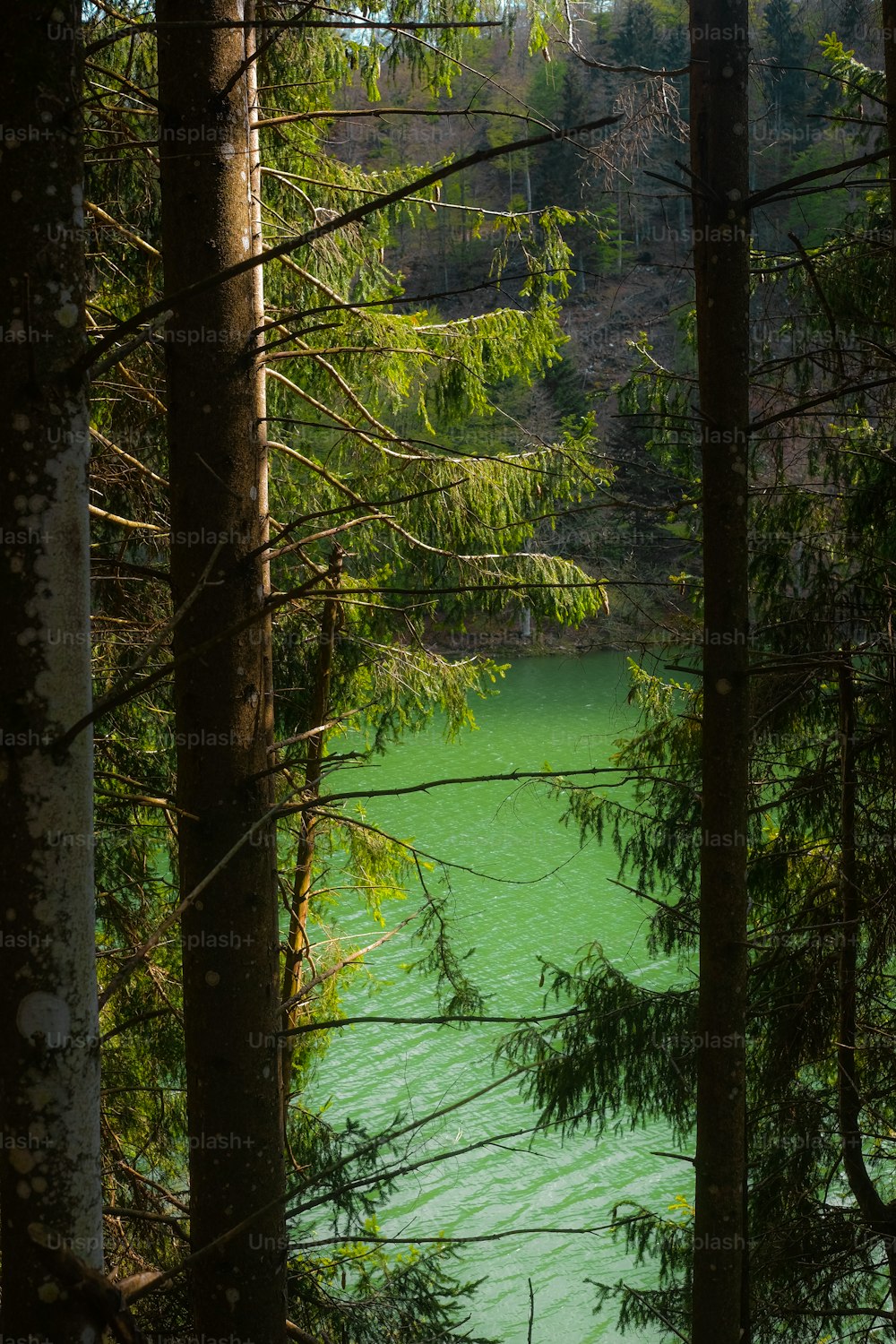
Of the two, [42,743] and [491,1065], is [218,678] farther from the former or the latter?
[491,1065]

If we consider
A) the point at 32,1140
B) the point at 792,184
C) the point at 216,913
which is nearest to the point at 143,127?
the point at 792,184

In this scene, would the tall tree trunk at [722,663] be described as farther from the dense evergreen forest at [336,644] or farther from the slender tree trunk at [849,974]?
the slender tree trunk at [849,974]

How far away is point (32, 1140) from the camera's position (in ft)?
3.93

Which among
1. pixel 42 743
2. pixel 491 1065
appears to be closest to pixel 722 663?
pixel 42 743

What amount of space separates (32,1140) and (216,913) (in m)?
1.00

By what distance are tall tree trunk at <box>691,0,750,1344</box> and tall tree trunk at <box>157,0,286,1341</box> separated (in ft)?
4.09

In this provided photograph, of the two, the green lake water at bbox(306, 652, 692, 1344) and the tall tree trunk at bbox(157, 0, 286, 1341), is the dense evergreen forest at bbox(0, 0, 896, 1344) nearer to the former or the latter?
the tall tree trunk at bbox(157, 0, 286, 1341)

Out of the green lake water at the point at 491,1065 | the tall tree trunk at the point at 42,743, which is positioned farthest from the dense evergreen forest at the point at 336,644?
the green lake water at the point at 491,1065

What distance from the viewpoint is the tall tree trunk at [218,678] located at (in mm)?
2164

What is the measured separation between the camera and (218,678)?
2.22 metres

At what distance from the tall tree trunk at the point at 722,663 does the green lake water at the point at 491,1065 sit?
0.75 metres

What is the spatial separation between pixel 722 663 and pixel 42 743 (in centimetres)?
210

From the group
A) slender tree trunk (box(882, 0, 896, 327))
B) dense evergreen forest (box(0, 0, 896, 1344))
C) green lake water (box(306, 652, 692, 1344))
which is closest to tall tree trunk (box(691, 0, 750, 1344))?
dense evergreen forest (box(0, 0, 896, 1344))

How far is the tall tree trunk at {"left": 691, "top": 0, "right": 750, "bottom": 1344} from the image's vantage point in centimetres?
287
